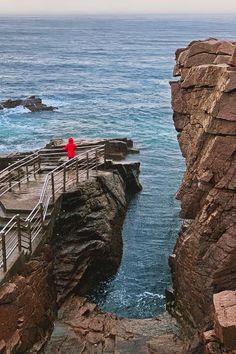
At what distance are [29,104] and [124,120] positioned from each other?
14522mm

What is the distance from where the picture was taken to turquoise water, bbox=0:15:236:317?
95.3 feet

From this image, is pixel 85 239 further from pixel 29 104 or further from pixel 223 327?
pixel 29 104

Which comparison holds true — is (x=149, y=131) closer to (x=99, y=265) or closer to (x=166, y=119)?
(x=166, y=119)

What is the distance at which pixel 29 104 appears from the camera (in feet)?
236

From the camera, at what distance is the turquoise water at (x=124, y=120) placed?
29.0 m

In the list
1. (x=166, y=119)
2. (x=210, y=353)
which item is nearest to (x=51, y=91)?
(x=166, y=119)

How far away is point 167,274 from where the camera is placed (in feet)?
95.9

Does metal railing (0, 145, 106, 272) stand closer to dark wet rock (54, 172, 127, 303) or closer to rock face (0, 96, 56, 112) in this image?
dark wet rock (54, 172, 127, 303)

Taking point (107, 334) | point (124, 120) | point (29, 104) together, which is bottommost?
point (29, 104)

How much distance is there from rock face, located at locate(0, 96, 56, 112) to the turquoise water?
1.56 metres

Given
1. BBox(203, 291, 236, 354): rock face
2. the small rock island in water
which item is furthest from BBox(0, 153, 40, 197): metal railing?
BBox(203, 291, 236, 354): rock face

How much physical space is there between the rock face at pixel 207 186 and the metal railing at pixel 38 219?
6.06 metres

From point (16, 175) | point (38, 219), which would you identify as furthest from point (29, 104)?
point (38, 219)

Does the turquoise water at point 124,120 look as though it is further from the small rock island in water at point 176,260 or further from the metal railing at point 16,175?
the metal railing at point 16,175
